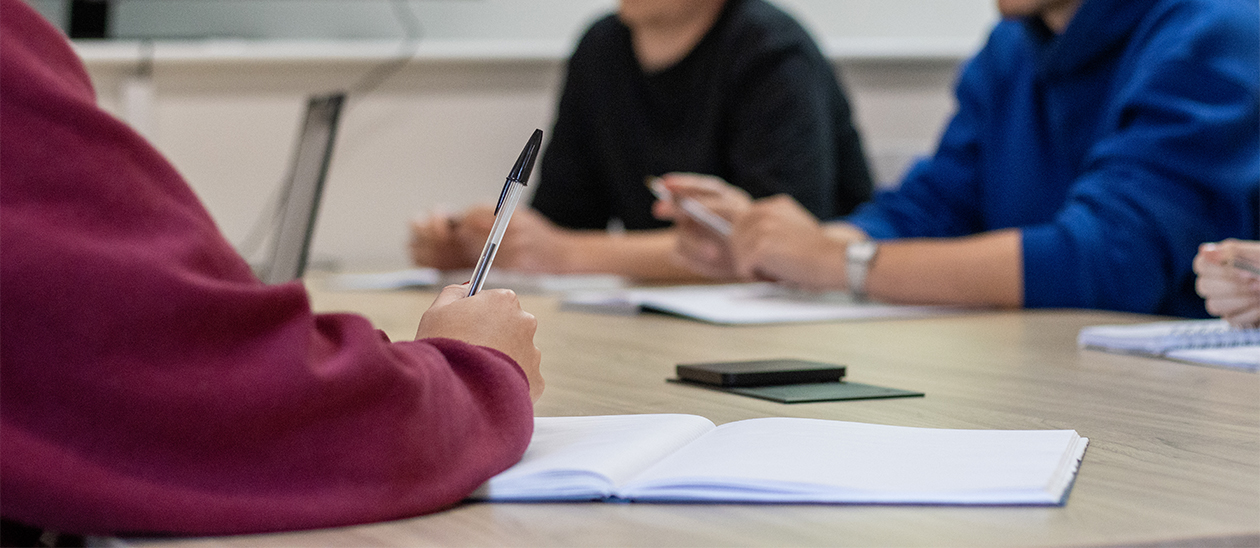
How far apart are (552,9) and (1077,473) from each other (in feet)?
7.58

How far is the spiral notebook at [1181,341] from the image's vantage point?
99 centimetres

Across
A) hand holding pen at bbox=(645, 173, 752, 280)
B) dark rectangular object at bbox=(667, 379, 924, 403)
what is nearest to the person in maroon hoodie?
dark rectangular object at bbox=(667, 379, 924, 403)

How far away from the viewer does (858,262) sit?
Answer: 1.48 metres

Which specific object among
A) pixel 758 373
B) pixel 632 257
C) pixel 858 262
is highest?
pixel 758 373

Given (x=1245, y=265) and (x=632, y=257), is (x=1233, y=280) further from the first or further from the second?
(x=632, y=257)

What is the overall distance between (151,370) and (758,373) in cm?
50

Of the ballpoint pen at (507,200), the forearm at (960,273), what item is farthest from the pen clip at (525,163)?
the forearm at (960,273)

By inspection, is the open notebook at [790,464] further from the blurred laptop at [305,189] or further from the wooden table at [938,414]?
the blurred laptop at [305,189]

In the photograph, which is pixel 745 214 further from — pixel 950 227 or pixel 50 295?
pixel 50 295

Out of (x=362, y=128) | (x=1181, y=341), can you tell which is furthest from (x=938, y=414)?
(x=362, y=128)

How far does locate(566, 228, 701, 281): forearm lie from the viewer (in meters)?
1.96

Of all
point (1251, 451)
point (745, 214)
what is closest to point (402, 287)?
point (745, 214)

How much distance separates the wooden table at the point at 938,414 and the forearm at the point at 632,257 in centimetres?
50

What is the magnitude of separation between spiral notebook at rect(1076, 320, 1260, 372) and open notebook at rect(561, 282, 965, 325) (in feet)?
1.05
